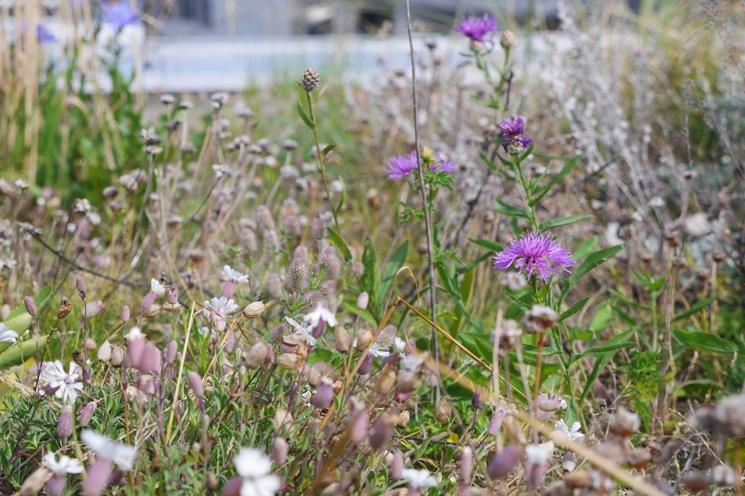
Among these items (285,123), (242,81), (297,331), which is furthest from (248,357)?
(242,81)

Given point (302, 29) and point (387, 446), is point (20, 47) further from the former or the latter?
point (302, 29)

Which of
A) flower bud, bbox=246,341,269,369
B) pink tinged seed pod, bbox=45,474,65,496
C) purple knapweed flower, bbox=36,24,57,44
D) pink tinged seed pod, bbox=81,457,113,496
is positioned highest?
purple knapweed flower, bbox=36,24,57,44

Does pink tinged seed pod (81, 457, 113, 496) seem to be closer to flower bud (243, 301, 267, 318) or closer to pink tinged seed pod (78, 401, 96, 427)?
pink tinged seed pod (78, 401, 96, 427)

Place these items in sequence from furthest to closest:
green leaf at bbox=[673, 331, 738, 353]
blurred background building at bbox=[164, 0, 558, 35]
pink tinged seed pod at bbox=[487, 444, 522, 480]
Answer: blurred background building at bbox=[164, 0, 558, 35] < green leaf at bbox=[673, 331, 738, 353] < pink tinged seed pod at bbox=[487, 444, 522, 480]

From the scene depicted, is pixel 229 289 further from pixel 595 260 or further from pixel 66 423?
pixel 595 260

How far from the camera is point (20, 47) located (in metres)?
3.23

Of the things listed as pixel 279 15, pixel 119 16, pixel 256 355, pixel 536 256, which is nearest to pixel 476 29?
pixel 536 256

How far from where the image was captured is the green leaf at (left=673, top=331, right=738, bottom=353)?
6.31 feet

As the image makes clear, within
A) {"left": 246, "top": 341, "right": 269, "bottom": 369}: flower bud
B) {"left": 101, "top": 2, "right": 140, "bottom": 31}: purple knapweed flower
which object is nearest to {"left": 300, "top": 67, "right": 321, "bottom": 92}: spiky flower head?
{"left": 246, "top": 341, "right": 269, "bottom": 369}: flower bud

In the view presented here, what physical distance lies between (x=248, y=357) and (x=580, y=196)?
1.83 meters

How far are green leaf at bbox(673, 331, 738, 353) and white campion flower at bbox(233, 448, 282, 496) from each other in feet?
3.87

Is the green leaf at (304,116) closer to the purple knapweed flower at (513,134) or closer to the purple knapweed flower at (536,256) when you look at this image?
the purple knapweed flower at (513,134)

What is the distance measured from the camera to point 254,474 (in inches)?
42.8

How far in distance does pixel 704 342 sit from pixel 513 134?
2.10 feet
